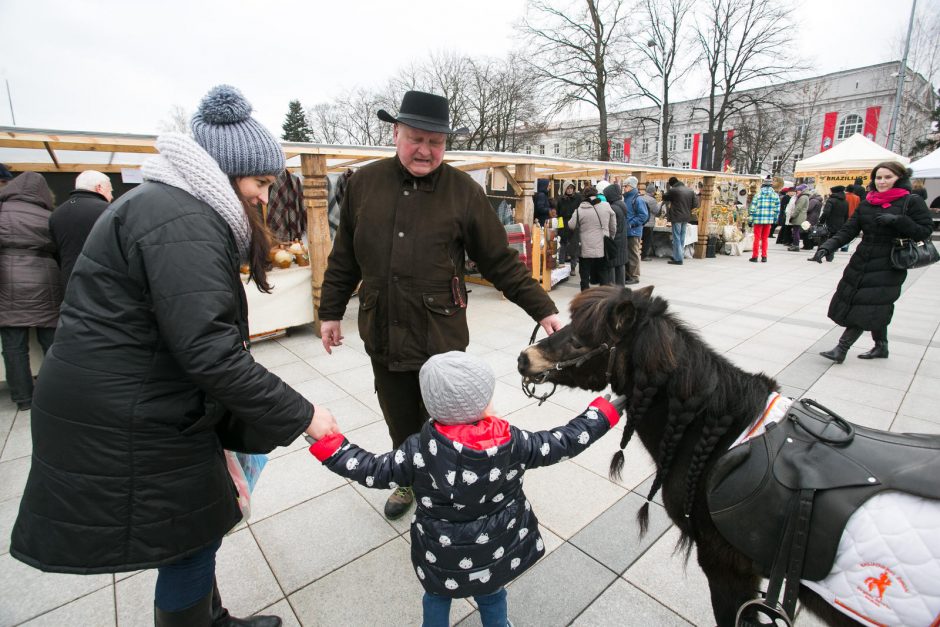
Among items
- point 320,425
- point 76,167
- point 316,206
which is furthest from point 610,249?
point 76,167

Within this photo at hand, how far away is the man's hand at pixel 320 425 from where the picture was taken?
4.31 feet

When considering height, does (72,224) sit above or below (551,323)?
above

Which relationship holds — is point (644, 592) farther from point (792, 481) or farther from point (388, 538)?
point (388, 538)

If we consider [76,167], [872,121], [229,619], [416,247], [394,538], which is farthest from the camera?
[872,121]

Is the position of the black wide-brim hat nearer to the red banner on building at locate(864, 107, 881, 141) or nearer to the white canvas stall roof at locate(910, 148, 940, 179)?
the white canvas stall roof at locate(910, 148, 940, 179)

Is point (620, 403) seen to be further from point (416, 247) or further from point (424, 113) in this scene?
point (424, 113)

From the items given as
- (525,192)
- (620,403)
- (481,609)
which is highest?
(525,192)

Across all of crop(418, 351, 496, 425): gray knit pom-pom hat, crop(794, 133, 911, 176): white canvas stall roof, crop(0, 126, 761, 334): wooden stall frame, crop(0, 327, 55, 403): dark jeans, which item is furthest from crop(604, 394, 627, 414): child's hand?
crop(794, 133, 911, 176): white canvas stall roof

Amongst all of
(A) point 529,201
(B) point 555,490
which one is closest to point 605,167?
(A) point 529,201

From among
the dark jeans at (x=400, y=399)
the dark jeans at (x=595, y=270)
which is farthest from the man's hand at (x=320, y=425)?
the dark jeans at (x=595, y=270)

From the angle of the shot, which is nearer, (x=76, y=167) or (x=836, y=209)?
(x=76, y=167)

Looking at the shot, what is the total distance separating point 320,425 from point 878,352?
6.05 m

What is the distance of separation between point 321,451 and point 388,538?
4.20ft

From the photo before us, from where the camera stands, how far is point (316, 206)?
18.4 ft
